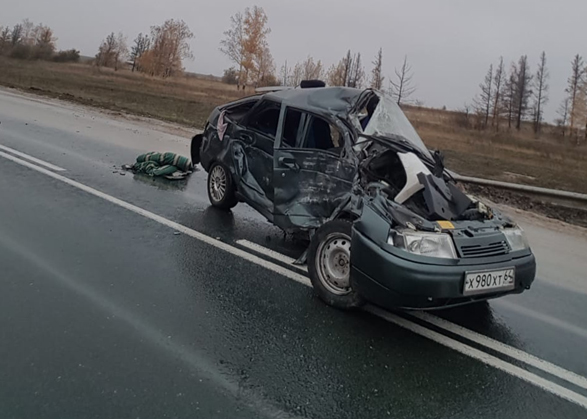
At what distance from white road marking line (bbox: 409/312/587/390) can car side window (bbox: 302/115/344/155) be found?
1931 millimetres

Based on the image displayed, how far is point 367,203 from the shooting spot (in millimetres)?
3645

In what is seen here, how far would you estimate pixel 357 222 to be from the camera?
3.56 meters

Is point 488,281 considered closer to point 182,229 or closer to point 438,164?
point 438,164

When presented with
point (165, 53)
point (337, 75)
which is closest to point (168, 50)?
point (165, 53)

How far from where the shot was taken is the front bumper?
124 inches

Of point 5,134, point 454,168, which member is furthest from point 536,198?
point 5,134

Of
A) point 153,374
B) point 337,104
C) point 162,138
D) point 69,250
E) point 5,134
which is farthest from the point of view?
point 162,138

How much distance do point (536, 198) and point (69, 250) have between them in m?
9.40

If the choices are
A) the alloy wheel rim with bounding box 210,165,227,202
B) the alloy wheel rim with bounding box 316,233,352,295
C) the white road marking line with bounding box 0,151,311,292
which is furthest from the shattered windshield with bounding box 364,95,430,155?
the alloy wheel rim with bounding box 210,165,227,202

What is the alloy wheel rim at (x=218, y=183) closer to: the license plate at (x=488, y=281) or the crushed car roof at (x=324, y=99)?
the crushed car roof at (x=324, y=99)

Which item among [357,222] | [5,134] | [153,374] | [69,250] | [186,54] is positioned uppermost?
[186,54]

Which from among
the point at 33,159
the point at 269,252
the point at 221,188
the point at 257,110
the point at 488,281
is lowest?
the point at 269,252

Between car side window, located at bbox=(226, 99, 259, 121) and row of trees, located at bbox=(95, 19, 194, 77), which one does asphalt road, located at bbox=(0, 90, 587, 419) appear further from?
row of trees, located at bbox=(95, 19, 194, 77)

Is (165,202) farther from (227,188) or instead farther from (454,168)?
(454,168)
